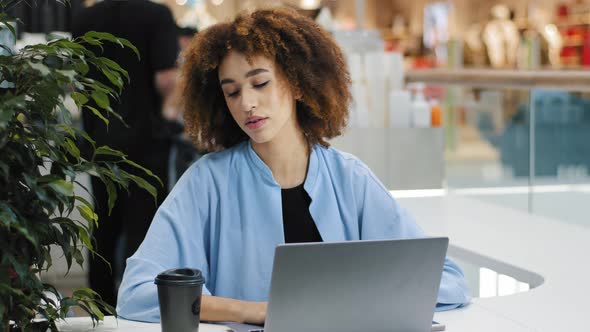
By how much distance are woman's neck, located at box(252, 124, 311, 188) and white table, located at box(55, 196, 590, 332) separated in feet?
1.45

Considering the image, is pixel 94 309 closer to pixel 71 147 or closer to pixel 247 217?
pixel 71 147

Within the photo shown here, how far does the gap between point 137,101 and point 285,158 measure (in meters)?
2.12

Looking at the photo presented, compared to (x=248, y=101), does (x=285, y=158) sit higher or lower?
lower

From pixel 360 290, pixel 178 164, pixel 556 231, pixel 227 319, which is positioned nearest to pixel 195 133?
pixel 227 319

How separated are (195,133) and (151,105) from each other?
79.6 inches

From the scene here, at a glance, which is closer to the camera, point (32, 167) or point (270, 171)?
point (32, 167)

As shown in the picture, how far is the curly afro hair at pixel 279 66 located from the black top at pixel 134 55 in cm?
188

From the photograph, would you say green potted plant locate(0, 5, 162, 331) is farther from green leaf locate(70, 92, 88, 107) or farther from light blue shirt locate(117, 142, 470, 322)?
light blue shirt locate(117, 142, 470, 322)

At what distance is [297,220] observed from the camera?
194 cm

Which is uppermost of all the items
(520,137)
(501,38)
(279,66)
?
(501,38)

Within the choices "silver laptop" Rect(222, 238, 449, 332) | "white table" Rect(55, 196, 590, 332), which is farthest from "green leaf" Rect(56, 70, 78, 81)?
"white table" Rect(55, 196, 590, 332)

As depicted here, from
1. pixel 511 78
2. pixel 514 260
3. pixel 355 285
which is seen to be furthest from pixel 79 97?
pixel 511 78

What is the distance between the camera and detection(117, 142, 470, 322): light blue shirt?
5.97 feet

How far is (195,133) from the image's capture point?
6.63ft
